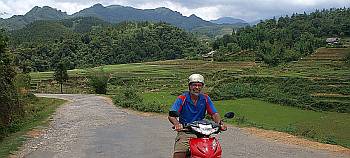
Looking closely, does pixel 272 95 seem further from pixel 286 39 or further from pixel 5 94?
Answer: pixel 286 39

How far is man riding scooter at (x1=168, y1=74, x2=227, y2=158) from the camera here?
5.55 m

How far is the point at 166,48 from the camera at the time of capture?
109375 mm

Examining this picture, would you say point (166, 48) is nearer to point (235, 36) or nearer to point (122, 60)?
point (122, 60)

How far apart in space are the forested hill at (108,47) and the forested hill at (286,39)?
44.0 ft

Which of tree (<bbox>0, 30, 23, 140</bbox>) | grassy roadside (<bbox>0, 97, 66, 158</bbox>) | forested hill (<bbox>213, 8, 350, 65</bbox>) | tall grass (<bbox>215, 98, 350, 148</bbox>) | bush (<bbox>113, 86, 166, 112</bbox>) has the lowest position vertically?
tall grass (<bbox>215, 98, 350, 148</bbox>)

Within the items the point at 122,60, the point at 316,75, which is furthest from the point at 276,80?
the point at 122,60

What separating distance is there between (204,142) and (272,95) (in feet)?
116

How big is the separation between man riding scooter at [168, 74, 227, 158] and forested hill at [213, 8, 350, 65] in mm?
67755

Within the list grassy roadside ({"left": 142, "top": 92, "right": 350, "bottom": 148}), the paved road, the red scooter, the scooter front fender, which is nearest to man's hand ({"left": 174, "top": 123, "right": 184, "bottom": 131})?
the red scooter

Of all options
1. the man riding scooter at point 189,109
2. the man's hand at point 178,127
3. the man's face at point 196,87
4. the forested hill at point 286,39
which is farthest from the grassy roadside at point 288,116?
the forested hill at point 286,39

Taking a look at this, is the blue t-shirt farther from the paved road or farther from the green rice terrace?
the green rice terrace

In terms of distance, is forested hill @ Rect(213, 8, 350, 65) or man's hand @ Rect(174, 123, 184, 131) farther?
forested hill @ Rect(213, 8, 350, 65)

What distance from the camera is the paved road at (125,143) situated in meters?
10.2

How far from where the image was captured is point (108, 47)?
335 feet
